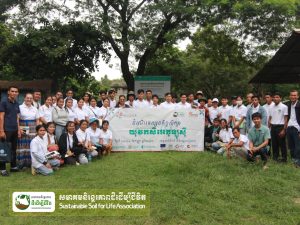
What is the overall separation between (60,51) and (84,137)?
238 inches

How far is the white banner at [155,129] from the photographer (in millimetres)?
10141

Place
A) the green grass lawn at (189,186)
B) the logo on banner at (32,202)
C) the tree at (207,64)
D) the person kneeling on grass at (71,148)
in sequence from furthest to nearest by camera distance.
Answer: the tree at (207,64) → the person kneeling on grass at (71,148) → the logo on banner at (32,202) → the green grass lawn at (189,186)

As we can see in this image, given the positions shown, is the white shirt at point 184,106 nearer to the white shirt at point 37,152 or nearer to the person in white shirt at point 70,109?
the person in white shirt at point 70,109

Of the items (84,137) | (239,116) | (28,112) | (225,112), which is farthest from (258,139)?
(28,112)

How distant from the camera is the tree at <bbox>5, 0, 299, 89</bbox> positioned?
46.4 feet

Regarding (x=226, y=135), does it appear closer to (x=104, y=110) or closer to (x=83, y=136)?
(x=104, y=110)

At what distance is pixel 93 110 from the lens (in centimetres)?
978

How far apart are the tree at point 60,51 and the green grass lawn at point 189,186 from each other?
7.11 m

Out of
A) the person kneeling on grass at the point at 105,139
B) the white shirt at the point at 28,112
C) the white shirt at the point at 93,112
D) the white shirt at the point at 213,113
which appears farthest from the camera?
the white shirt at the point at 213,113

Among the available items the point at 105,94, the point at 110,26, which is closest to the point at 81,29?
the point at 110,26

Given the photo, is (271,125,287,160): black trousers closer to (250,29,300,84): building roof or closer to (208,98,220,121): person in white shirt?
(208,98,220,121): person in white shirt

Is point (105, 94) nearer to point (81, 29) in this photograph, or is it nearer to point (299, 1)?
point (81, 29)

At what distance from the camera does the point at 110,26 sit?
50.1 ft

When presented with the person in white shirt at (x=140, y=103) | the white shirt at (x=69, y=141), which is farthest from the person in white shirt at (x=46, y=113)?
the person in white shirt at (x=140, y=103)
